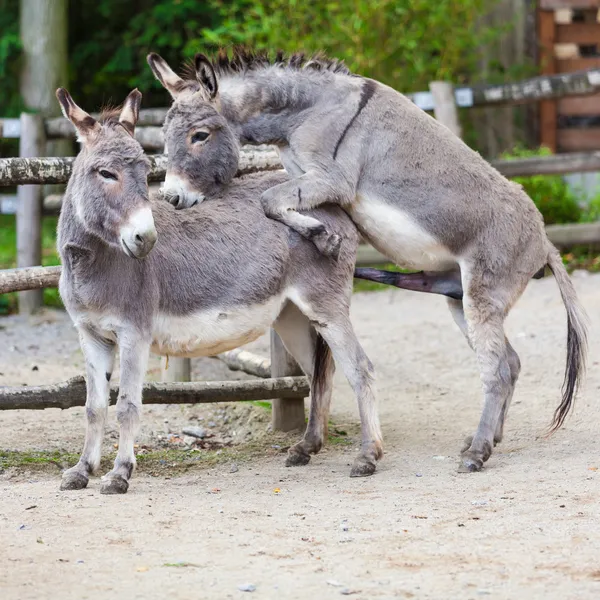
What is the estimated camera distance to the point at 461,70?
12.1m

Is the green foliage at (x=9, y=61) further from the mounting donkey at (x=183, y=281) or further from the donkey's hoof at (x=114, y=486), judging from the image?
the donkey's hoof at (x=114, y=486)

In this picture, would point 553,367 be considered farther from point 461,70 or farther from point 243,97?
point 461,70

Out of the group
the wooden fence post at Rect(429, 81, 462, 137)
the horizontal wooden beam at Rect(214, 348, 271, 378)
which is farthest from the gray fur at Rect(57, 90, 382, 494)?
the wooden fence post at Rect(429, 81, 462, 137)

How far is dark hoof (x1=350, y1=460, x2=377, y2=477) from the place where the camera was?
468 centimetres

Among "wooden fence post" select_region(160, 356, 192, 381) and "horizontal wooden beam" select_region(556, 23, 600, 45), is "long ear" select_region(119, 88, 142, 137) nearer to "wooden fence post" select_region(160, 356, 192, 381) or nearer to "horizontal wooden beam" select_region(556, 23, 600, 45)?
"wooden fence post" select_region(160, 356, 192, 381)

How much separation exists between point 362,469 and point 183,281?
119 centimetres

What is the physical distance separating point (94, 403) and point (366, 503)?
1.26 meters

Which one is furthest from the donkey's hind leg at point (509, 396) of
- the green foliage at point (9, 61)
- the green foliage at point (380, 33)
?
the green foliage at point (9, 61)

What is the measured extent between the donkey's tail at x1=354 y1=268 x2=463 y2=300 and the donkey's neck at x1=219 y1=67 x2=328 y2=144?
840 millimetres

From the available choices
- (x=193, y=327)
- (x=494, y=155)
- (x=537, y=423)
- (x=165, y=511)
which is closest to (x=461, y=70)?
(x=494, y=155)

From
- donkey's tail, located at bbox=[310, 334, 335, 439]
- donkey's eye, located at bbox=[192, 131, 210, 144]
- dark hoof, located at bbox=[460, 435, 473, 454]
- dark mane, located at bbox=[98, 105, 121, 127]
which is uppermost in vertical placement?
dark mane, located at bbox=[98, 105, 121, 127]

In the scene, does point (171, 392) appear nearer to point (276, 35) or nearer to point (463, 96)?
point (463, 96)

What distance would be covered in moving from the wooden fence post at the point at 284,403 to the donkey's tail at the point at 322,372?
1.66ft

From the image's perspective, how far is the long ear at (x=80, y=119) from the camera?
4.27m
